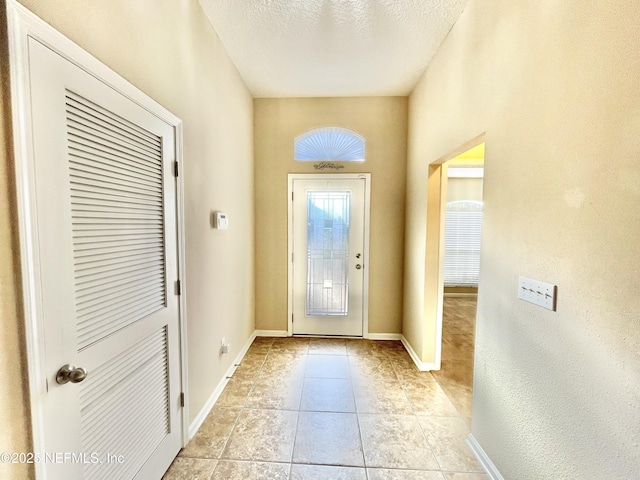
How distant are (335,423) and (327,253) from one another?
6.18 ft

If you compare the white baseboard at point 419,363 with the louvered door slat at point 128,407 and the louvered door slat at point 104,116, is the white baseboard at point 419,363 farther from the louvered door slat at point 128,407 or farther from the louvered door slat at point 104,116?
the louvered door slat at point 104,116

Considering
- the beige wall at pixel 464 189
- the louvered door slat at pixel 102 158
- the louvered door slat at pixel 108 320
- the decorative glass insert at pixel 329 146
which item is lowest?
the louvered door slat at pixel 108 320

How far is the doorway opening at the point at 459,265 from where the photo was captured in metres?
2.61

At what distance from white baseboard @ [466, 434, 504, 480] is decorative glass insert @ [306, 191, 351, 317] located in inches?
73.2

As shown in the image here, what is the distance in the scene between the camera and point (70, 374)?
3.09 ft

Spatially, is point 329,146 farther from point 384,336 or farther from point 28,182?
point 28,182

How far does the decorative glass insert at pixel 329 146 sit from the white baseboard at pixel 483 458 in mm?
2844

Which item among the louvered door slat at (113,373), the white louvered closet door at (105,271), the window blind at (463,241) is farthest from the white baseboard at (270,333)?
the window blind at (463,241)

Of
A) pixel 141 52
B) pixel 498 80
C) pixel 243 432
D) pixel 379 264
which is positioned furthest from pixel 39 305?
pixel 379 264

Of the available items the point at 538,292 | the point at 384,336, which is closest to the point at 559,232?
the point at 538,292

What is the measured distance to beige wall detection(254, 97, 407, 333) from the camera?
332cm

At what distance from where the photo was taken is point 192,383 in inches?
73.8

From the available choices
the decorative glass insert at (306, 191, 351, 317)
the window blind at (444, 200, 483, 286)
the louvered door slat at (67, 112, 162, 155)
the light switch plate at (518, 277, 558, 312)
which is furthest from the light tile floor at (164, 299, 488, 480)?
the window blind at (444, 200, 483, 286)

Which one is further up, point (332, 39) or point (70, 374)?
point (332, 39)
